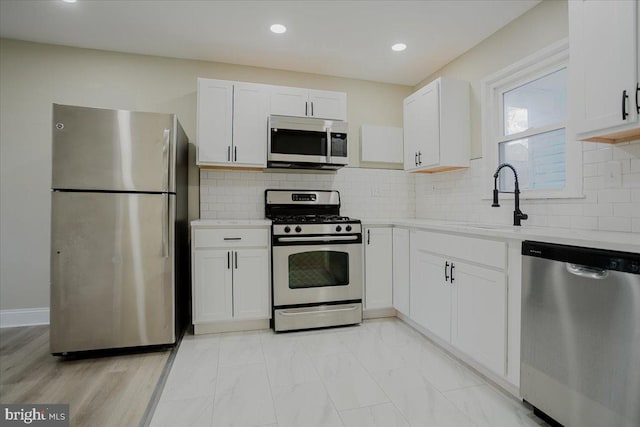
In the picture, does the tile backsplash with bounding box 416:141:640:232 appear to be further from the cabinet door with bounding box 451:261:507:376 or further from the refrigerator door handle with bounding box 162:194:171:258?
the refrigerator door handle with bounding box 162:194:171:258

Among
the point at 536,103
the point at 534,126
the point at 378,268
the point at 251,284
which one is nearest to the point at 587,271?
the point at 534,126

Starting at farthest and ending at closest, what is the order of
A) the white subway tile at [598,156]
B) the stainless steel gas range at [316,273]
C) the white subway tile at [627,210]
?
the stainless steel gas range at [316,273], the white subway tile at [598,156], the white subway tile at [627,210]

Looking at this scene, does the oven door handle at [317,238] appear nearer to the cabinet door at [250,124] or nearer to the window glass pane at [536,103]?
the cabinet door at [250,124]

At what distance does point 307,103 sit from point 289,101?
18 cm

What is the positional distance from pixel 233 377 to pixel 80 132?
1994 millimetres

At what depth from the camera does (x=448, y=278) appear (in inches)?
89.1

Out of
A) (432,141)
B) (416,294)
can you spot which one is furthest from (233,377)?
(432,141)

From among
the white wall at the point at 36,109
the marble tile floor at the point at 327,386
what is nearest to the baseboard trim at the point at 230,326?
the marble tile floor at the point at 327,386

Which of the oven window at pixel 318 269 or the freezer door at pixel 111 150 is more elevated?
the freezer door at pixel 111 150

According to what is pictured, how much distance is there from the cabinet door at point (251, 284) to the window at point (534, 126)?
7.06ft

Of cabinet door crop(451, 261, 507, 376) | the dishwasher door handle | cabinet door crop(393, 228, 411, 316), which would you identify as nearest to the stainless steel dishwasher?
the dishwasher door handle

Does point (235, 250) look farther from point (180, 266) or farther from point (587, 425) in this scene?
point (587, 425)

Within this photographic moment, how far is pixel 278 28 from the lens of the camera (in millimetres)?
2695

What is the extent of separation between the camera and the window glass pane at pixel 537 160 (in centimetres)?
226
